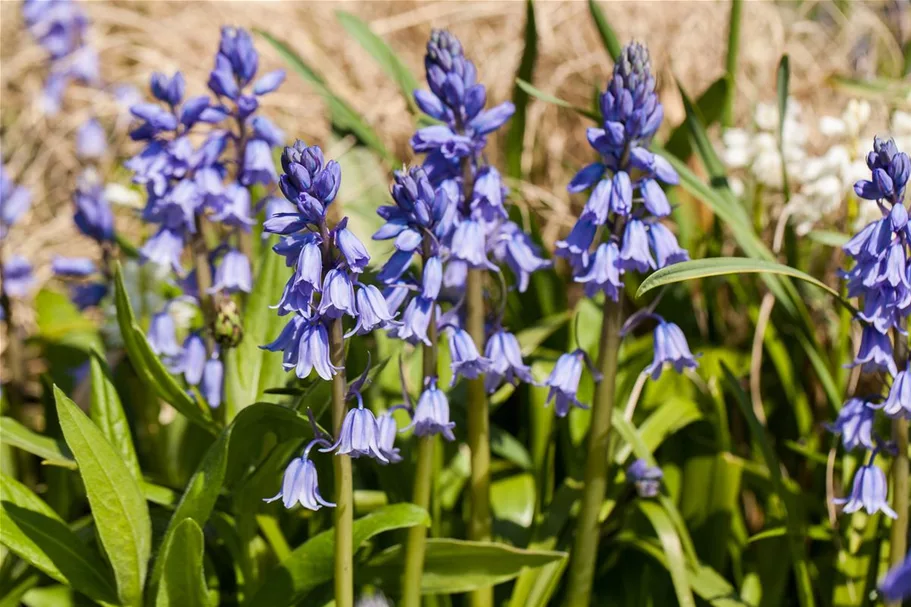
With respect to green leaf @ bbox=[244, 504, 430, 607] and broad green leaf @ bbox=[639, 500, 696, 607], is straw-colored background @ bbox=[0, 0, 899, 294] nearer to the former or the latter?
broad green leaf @ bbox=[639, 500, 696, 607]

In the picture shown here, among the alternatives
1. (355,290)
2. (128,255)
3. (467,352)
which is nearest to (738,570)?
(467,352)

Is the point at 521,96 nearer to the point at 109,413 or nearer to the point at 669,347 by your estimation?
the point at 669,347

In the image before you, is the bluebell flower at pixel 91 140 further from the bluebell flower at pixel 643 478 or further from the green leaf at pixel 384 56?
the bluebell flower at pixel 643 478

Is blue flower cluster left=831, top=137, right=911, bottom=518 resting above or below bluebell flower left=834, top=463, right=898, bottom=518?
above

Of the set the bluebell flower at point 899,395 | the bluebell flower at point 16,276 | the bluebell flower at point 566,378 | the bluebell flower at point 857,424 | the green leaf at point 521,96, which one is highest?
the green leaf at point 521,96

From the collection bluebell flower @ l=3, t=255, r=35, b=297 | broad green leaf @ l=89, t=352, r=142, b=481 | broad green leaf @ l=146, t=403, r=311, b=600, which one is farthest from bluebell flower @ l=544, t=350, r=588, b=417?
bluebell flower @ l=3, t=255, r=35, b=297

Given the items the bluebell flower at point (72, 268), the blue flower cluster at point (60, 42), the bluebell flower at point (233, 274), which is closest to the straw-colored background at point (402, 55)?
the blue flower cluster at point (60, 42)
